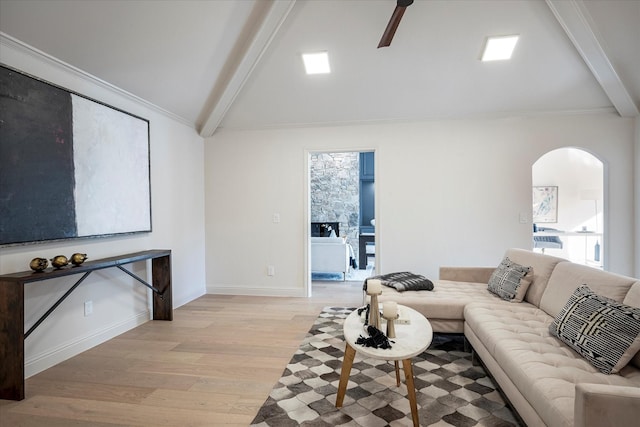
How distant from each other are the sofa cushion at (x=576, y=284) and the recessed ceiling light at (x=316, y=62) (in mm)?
2960

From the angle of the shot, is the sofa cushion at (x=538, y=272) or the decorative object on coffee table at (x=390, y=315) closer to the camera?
the decorative object on coffee table at (x=390, y=315)

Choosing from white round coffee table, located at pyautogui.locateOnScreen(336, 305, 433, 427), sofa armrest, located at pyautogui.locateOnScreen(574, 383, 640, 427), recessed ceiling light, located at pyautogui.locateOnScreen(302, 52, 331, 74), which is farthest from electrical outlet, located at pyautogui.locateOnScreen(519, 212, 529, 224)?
sofa armrest, located at pyautogui.locateOnScreen(574, 383, 640, 427)

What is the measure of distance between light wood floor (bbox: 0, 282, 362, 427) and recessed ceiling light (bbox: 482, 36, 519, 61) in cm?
339

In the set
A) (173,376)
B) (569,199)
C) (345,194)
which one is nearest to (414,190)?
(173,376)

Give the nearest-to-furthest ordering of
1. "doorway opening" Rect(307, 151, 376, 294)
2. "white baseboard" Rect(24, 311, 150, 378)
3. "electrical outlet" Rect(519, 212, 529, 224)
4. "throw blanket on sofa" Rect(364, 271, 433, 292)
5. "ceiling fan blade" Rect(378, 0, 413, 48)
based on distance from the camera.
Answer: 1. "ceiling fan blade" Rect(378, 0, 413, 48)
2. "white baseboard" Rect(24, 311, 150, 378)
3. "throw blanket on sofa" Rect(364, 271, 433, 292)
4. "electrical outlet" Rect(519, 212, 529, 224)
5. "doorway opening" Rect(307, 151, 376, 294)

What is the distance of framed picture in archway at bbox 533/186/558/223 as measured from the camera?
302 inches

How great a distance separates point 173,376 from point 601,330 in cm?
270

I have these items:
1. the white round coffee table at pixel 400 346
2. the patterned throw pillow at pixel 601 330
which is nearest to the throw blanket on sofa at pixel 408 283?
the white round coffee table at pixel 400 346

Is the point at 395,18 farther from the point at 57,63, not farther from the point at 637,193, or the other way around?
the point at 637,193

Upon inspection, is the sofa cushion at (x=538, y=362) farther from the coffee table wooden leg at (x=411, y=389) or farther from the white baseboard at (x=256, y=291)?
the white baseboard at (x=256, y=291)

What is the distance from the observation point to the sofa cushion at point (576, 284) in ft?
6.27

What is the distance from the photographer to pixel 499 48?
3.40m

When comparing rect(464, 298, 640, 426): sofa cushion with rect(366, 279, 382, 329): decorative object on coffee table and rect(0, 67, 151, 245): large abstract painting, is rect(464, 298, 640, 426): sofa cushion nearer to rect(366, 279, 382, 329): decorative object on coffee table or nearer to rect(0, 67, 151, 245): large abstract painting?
rect(366, 279, 382, 329): decorative object on coffee table

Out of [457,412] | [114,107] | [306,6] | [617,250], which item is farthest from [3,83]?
[617,250]
